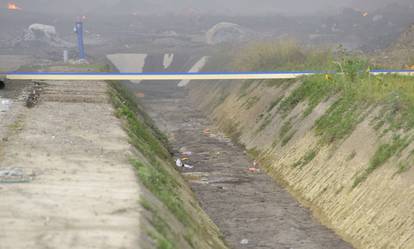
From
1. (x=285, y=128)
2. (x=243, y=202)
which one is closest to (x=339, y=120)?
(x=285, y=128)

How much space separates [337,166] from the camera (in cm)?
3344

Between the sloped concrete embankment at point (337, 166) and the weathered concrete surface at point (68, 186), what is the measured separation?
870 cm

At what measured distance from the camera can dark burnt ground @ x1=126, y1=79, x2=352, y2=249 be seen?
1136 inches

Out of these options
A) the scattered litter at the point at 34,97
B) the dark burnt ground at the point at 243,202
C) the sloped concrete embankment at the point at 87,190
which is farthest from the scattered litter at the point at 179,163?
the scattered litter at the point at 34,97

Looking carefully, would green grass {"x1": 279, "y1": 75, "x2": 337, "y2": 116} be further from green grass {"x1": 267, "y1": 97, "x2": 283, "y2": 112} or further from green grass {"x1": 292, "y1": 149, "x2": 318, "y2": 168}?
green grass {"x1": 292, "y1": 149, "x2": 318, "y2": 168}

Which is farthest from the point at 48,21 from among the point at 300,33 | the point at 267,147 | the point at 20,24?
the point at 267,147

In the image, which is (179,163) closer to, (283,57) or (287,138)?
(287,138)

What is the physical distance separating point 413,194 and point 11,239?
14.4 m

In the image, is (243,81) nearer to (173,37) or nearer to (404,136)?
(404,136)

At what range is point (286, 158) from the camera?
39.8 meters

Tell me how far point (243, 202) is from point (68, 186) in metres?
13.1

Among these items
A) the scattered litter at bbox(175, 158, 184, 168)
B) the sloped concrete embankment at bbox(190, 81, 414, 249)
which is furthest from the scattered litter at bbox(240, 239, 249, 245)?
the scattered litter at bbox(175, 158, 184, 168)

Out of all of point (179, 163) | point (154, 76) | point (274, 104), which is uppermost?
point (154, 76)

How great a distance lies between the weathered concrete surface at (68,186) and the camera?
59.5 feet
